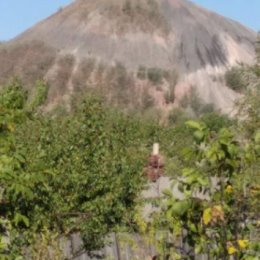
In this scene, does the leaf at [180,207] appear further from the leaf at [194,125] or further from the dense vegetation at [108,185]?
the leaf at [194,125]

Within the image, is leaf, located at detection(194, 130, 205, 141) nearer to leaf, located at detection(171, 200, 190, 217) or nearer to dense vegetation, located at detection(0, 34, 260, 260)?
dense vegetation, located at detection(0, 34, 260, 260)

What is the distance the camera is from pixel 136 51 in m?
99.1

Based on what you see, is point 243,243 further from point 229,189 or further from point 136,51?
point 136,51

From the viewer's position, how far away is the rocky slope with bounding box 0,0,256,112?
3615 inches

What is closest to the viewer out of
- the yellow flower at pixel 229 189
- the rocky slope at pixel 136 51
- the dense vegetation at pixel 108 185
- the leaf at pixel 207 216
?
the leaf at pixel 207 216

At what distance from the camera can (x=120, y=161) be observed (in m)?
14.4

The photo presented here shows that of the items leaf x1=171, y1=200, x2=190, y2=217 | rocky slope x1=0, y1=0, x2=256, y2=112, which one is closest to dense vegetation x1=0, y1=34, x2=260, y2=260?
leaf x1=171, y1=200, x2=190, y2=217

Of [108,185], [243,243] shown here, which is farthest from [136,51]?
[243,243]

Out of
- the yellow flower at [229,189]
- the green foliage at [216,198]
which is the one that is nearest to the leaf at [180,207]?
the green foliage at [216,198]

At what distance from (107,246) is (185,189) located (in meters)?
7.45

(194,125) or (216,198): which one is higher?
(194,125)

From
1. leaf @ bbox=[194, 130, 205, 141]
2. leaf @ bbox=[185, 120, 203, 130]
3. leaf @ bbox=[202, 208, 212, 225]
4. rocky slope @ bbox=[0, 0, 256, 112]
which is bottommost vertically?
rocky slope @ bbox=[0, 0, 256, 112]

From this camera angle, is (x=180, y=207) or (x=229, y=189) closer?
Answer: (x=180, y=207)

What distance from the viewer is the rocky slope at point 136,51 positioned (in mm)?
91812
